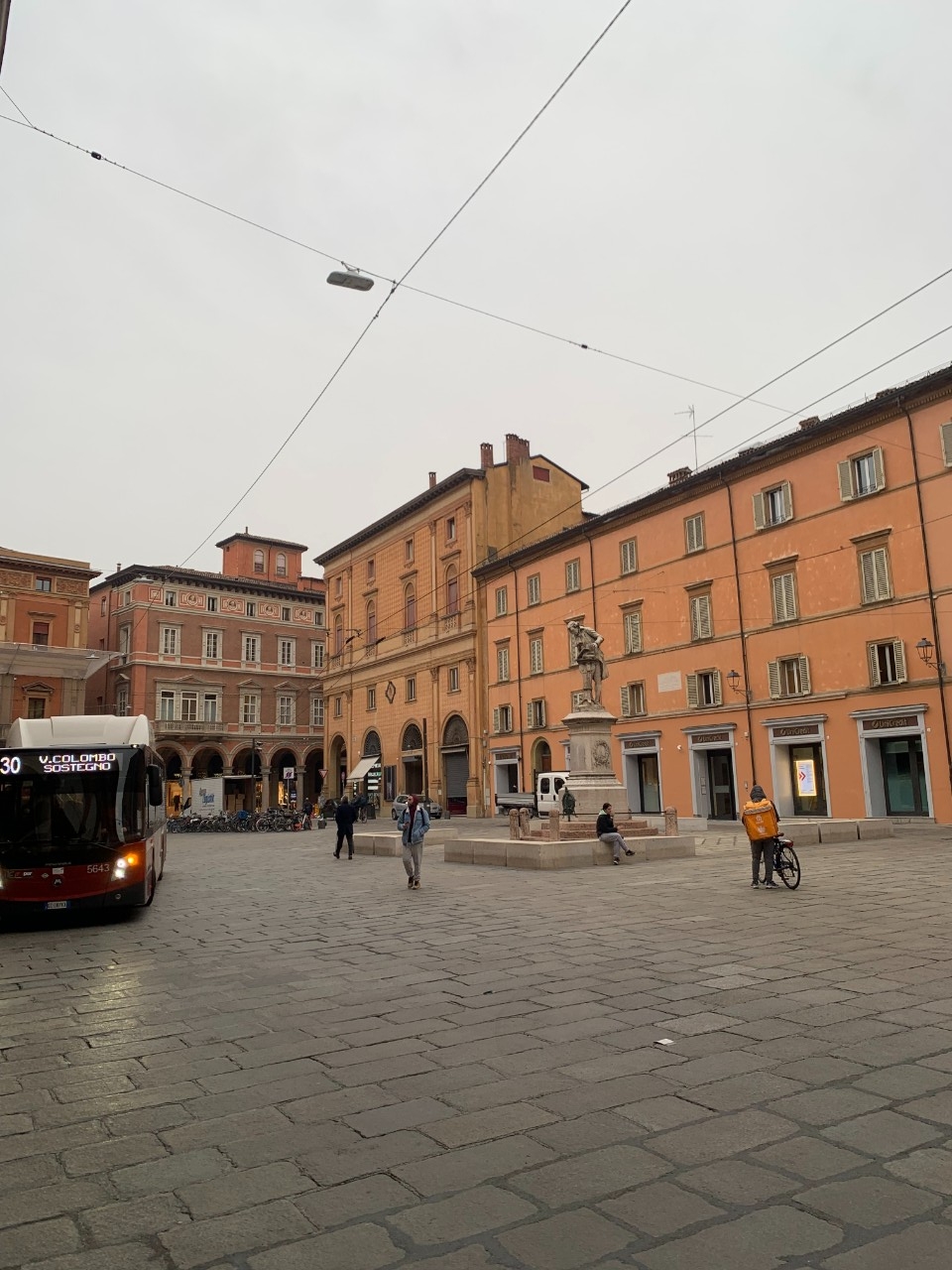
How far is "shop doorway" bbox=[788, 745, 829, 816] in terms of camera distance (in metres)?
29.5

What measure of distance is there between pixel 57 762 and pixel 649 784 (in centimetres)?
2755

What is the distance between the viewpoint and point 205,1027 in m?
6.29

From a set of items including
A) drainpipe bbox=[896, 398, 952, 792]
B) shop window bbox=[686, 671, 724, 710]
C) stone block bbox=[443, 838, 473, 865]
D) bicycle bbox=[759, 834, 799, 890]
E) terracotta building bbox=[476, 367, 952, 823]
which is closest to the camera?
bicycle bbox=[759, 834, 799, 890]

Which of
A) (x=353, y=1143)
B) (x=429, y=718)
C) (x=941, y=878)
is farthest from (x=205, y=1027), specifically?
(x=429, y=718)

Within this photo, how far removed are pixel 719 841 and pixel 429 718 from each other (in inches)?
1092

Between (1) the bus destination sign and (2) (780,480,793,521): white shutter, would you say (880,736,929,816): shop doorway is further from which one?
(1) the bus destination sign

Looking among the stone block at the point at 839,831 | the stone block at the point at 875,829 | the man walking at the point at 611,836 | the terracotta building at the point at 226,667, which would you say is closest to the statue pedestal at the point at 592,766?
the man walking at the point at 611,836

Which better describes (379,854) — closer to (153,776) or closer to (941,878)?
(153,776)

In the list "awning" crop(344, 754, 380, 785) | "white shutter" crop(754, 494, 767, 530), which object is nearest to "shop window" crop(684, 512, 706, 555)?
"white shutter" crop(754, 494, 767, 530)

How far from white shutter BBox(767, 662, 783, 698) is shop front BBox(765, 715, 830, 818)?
922 millimetres

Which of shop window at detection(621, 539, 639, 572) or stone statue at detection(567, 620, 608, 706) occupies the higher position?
shop window at detection(621, 539, 639, 572)

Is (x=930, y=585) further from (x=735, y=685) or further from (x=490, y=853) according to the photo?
(x=490, y=853)

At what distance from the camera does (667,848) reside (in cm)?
1856

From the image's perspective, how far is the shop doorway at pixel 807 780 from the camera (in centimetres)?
2948
